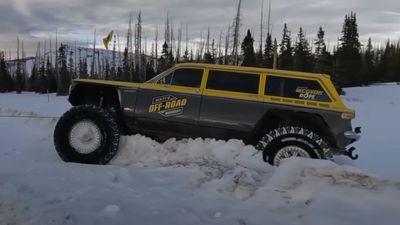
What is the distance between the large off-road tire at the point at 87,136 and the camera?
29.6ft

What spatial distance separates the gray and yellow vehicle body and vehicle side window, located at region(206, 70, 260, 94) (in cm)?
8

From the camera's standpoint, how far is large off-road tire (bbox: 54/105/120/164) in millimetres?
9008

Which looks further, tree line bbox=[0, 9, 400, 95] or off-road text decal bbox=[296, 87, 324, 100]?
tree line bbox=[0, 9, 400, 95]

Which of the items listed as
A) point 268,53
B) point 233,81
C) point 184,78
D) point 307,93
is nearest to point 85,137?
point 184,78

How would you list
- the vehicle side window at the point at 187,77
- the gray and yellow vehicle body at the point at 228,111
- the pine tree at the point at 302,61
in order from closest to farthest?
1. the gray and yellow vehicle body at the point at 228,111
2. the vehicle side window at the point at 187,77
3. the pine tree at the point at 302,61

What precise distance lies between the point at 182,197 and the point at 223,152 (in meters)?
2.27

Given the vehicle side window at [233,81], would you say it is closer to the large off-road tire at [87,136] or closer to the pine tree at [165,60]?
the large off-road tire at [87,136]

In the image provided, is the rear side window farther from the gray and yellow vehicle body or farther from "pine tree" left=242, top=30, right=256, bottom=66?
"pine tree" left=242, top=30, right=256, bottom=66

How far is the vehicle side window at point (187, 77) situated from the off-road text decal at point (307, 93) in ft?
6.28

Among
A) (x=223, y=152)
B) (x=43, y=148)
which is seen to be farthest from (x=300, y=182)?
(x=43, y=148)

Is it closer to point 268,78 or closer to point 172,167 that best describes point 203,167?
point 172,167

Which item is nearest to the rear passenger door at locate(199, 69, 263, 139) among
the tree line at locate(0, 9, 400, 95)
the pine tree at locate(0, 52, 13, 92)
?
the tree line at locate(0, 9, 400, 95)

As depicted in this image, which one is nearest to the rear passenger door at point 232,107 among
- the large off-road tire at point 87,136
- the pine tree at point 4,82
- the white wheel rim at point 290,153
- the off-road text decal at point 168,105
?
the off-road text decal at point 168,105

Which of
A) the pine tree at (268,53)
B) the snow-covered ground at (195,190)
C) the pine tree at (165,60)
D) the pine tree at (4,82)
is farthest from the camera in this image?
the pine tree at (4,82)
